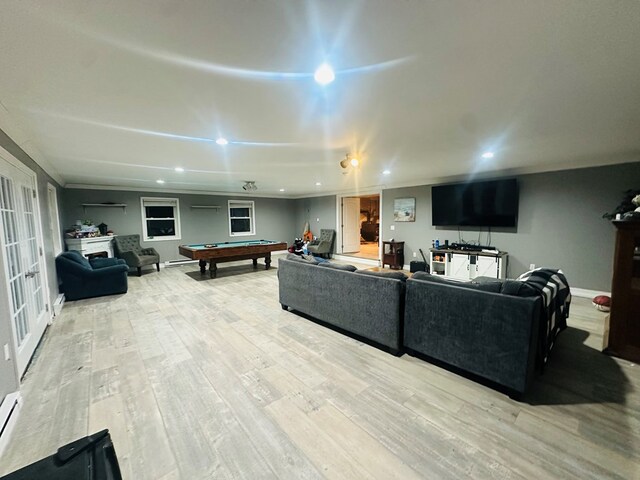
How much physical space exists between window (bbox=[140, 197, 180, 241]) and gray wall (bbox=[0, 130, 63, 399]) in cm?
185

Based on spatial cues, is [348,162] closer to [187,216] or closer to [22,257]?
[22,257]

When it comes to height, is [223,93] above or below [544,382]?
above

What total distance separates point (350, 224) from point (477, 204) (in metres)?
4.25

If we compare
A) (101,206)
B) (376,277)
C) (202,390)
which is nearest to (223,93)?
(376,277)

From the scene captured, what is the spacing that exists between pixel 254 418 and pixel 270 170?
407 cm

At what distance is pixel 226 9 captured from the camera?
111 cm

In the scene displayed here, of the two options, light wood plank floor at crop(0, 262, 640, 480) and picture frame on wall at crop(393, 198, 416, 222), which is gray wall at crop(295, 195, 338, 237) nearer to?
picture frame on wall at crop(393, 198, 416, 222)

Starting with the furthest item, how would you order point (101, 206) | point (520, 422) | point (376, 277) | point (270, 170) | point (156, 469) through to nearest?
1. point (101, 206)
2. point (270, 170)
3. point (376, 277)
4. point (520, 422)
5. point (156, 469)

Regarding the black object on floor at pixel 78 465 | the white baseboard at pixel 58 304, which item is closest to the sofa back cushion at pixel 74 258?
the white baseboard at pixel 58 304

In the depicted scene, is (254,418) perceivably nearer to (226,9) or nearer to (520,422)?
(520,422)

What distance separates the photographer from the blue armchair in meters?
4.49

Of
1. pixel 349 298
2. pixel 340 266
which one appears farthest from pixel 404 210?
pixel 349 298

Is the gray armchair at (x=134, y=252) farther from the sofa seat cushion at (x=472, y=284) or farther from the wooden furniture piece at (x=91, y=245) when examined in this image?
the sofa seat cushion at (x=472, y=284)

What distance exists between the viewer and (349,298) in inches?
117
